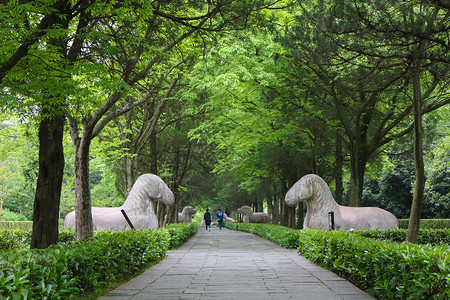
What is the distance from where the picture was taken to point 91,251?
254 inches

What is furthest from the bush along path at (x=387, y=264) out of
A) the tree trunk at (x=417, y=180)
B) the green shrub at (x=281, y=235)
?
the green shrub at (x=281, y=235)

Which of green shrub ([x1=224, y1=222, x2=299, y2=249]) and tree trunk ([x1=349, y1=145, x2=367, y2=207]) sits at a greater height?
tree trunk ([x1=349, y1=145, x2=367, y2=207])

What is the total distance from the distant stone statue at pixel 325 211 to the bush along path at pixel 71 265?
545 cm

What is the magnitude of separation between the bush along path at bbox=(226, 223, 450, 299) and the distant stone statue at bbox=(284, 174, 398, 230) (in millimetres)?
2295

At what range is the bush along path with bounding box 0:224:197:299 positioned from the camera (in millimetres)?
4016

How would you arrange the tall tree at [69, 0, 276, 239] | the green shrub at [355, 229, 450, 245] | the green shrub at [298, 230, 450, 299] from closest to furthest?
the green shrub at [298, 230, 450, 299] → the tall tree at [69, 0, 276, 239] → the green shrub at [355, 229, 450, 245]

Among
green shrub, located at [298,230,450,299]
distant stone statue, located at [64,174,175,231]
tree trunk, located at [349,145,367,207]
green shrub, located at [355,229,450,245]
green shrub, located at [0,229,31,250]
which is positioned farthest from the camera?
tree trunk, located at [349,145,367,207]

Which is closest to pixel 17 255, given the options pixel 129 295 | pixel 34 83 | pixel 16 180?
pixel 129 295

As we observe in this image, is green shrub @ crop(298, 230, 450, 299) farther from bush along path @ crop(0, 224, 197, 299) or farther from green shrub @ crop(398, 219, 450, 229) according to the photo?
green shrub @ crop(398, 219, 450, 229)

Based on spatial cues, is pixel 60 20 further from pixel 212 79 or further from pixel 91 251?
pixel 212 79

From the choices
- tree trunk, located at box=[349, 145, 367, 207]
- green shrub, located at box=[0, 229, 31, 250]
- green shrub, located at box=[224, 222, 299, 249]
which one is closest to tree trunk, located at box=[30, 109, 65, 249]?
green shrub, located at box=[0, 229, 31, 250]

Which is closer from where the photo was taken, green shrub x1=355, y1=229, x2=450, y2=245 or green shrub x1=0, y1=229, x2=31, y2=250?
green shrub x1=0, y1=229, x2=31, y2=250

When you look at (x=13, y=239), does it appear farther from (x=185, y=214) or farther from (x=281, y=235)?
(x=185, y=214)

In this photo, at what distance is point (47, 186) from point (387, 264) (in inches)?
228
